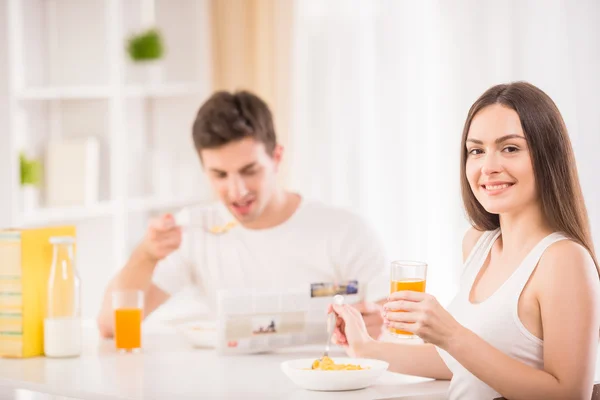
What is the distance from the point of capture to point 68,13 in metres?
3.64

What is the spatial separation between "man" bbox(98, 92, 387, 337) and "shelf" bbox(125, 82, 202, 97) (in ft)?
3.88

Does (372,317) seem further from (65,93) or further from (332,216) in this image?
(65,93)

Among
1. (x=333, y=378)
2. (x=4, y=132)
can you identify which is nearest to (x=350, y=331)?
(x=333, y=378)

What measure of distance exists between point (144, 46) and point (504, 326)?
8.61 ft

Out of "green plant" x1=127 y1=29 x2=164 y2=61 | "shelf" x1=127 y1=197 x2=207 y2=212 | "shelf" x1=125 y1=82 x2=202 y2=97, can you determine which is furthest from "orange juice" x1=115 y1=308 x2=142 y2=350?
"green plant" x1=127 y1=29 x2=164 y2=61

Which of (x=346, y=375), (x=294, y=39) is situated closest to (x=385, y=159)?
(x=294, y=39)

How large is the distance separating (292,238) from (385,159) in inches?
47.7

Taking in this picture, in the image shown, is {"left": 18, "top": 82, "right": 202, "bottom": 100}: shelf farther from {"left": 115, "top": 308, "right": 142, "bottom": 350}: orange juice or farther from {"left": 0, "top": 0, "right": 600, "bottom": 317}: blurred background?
{"left": 115, "top": 308, "right": 142, "bottom": 350}: orange juice

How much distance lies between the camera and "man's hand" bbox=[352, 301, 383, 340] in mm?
2295

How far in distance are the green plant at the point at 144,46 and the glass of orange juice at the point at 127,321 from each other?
70.3 inches

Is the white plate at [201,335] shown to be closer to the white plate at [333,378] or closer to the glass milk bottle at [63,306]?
the glass milk bottle at [63,306]

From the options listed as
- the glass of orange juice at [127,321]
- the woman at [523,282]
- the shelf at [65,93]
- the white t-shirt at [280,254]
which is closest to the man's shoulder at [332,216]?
the white t-shirt at [280,254]

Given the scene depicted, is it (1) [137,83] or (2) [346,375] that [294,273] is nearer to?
(2) [346,375]

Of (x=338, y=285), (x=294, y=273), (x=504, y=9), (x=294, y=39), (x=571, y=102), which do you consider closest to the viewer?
(x=338, y=285)
